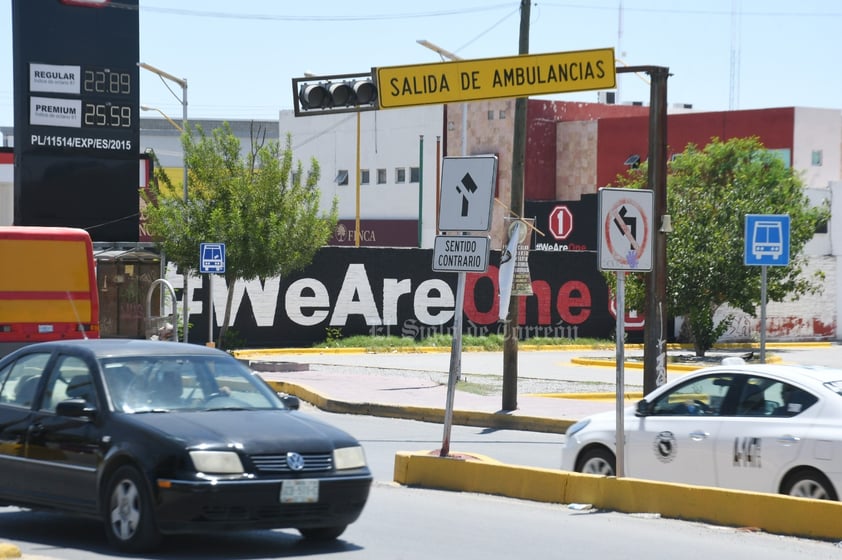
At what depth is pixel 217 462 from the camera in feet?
28.8

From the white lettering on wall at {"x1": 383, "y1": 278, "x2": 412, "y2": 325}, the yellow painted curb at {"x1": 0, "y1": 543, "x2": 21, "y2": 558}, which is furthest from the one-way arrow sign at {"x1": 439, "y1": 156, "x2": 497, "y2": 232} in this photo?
the white lettering on wall at {"x1": 383, "y1": 278, "x2": 412, "y2": 325}

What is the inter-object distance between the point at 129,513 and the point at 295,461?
1179 millimetres

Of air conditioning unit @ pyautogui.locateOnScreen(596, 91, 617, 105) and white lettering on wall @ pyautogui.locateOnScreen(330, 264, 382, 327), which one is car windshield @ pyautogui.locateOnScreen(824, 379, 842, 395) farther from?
air conditioning unit @ pyautogui.locateOnScreen(596, 91, 617, 105)

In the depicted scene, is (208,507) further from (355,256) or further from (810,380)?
(355,256)

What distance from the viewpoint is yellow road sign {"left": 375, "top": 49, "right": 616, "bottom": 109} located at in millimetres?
18328

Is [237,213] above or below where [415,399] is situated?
above

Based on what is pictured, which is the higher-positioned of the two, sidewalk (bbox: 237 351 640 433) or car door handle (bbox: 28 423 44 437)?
car door handle (bbox: 28 423 44 437)

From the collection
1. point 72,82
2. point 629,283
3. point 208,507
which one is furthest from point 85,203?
point 208,507

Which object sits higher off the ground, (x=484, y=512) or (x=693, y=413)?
(x=693, y=413)

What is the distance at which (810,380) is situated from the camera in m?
11.6

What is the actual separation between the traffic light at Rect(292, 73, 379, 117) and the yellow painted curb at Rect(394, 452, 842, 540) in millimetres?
8636

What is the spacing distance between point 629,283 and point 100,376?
94.3 feet

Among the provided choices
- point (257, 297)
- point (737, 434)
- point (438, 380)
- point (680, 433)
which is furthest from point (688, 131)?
point (737, 434)

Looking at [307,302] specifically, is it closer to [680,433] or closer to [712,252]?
[712,252]
